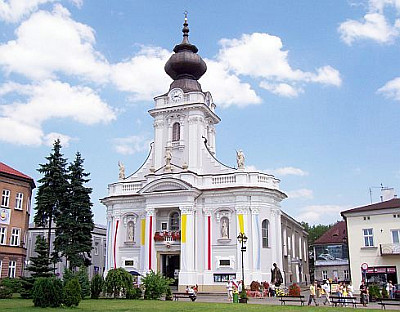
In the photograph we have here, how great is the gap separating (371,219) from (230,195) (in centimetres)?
1163

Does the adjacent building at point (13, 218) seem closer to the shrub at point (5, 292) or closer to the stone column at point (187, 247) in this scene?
the shrub at point (5, 292)

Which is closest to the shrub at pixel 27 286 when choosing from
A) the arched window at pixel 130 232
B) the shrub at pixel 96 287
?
the shrub at pixel 96 287

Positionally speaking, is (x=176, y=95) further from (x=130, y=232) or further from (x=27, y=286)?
(x=27, y=286)

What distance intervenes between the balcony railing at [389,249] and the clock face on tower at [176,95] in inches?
889

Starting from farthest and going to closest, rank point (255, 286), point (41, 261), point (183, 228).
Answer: point (183, 228) < point (255, 286) < point (41, 261)

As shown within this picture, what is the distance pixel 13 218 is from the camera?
Answer: 40.9 meters

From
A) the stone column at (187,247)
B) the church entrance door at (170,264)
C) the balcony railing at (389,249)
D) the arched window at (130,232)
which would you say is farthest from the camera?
the arched window at (130,232)

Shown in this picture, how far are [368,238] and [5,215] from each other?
28.8 metres

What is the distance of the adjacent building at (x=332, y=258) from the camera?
207 ft

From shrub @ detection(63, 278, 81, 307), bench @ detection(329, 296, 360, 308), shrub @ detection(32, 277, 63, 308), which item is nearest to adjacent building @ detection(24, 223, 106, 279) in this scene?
bench @ detection(329, 296, 360, 308)

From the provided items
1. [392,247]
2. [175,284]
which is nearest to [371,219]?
[392,247]

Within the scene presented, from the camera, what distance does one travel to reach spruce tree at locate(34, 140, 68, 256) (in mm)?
41719

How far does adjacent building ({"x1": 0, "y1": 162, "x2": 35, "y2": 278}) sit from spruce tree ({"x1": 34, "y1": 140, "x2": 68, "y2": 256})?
1359mm

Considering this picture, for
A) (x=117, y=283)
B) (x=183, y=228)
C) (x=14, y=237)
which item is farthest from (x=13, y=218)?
(x=117, y=283)
